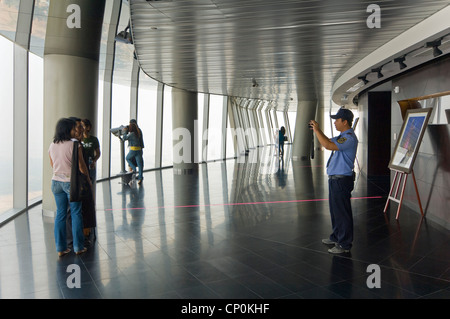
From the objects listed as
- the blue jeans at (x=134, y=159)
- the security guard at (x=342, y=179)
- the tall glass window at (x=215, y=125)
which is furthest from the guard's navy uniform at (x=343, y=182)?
the tall glass window at (x=215, y=125)

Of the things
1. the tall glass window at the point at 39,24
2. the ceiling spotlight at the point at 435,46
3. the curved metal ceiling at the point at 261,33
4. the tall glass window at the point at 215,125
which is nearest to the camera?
the curved metal ceiling at the point at 261,33

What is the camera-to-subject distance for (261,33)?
6207 millimetres

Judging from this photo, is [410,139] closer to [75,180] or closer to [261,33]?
[261,33]

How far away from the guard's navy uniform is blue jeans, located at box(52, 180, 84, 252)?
10.1ft

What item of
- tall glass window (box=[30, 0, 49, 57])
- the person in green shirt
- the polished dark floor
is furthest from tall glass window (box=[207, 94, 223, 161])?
the person in green shirt

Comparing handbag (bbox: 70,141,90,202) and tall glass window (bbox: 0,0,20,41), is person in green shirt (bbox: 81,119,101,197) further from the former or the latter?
tall glass window (bbox: 0,0,20,41)

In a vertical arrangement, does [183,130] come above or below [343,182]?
above

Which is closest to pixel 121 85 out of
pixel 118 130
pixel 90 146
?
pixel 118 130

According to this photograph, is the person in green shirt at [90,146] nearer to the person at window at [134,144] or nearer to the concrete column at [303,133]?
the person at window at [134,144]

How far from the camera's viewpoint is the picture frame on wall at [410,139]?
6.26m

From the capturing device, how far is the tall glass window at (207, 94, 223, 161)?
20156mm

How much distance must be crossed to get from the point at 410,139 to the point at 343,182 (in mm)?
2797

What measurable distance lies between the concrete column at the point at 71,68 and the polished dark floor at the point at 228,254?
5.83ft

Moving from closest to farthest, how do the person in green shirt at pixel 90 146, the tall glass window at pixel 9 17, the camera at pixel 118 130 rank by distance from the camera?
1. the person in green shirt at pixel 90 146
2. the tall glass window at pixel 9 17
3. the camera at pixel 118 130
